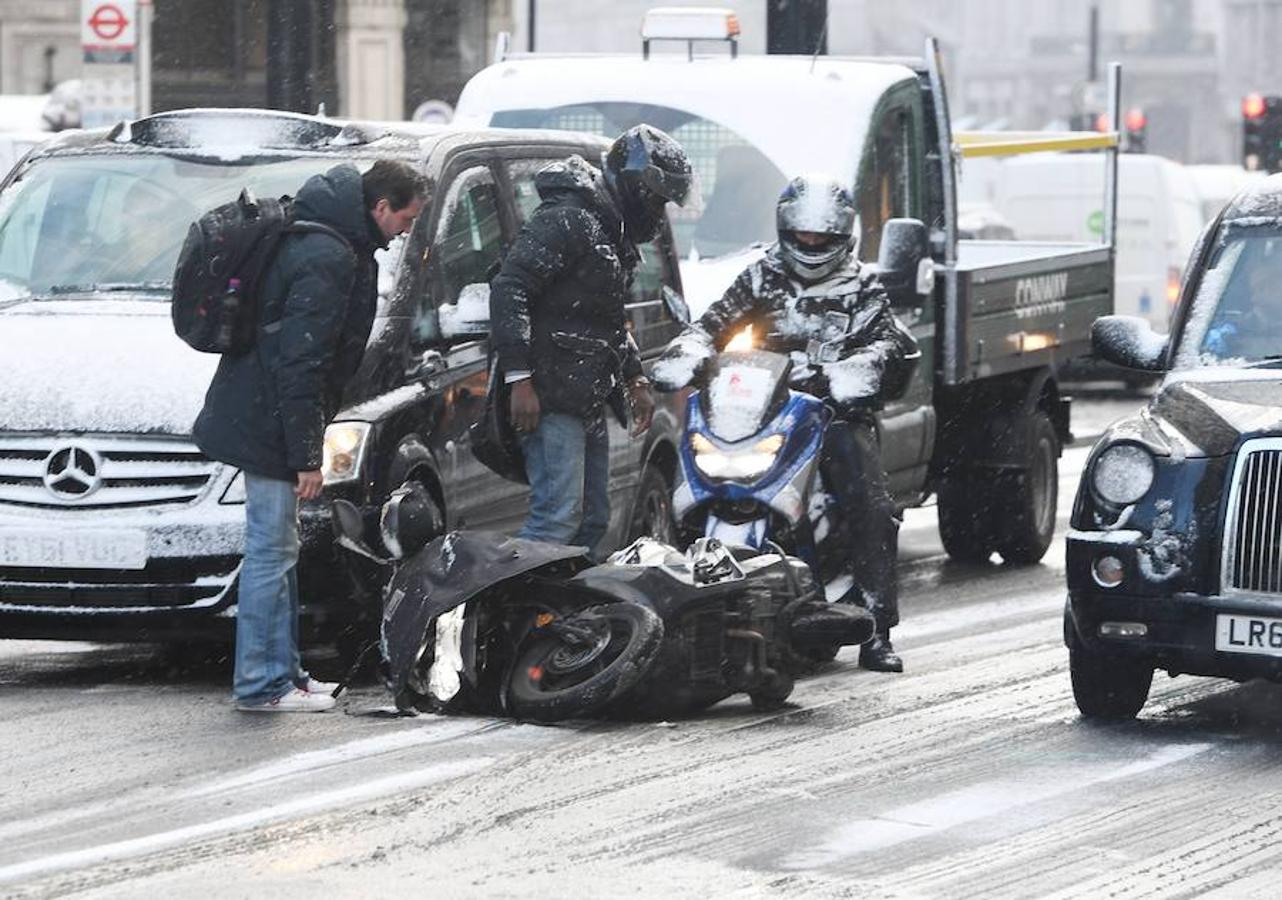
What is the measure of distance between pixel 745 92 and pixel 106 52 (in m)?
6.48

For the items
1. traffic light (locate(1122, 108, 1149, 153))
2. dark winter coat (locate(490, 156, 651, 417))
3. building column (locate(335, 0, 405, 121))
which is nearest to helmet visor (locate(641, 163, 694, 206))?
dark winter coat (locate(490, 156, 651, 417))

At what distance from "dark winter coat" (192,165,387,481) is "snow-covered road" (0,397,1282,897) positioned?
813mm

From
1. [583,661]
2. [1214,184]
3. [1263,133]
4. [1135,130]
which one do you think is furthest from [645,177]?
[1135,130]

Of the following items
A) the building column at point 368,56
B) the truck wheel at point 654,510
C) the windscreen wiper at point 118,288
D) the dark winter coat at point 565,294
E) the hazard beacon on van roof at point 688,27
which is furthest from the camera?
the building column at point 368,56

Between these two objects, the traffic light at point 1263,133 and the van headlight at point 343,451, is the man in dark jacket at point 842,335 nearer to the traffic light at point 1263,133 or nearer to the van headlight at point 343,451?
the van headlight at point 343,451

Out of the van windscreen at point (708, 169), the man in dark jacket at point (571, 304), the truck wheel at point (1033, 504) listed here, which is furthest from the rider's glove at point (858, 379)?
the truck wheel at point (1033, 504)

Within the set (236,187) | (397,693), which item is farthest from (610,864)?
(236,187)

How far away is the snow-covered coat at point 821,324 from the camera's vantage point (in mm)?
9984

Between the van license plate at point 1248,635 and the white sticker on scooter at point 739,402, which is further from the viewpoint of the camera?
the white sticker on scooter at point 739,402

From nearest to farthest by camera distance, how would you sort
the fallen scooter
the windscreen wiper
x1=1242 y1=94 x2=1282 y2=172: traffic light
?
the fallen scooter, the windscreen wiper, x1=1242 y1=94 x2=1282 y2=172: traffic light

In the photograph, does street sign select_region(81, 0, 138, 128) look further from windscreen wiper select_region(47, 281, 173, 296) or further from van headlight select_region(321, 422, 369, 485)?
van headlight select_region(321, 422, 369, 485)

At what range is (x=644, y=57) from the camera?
14.2 m

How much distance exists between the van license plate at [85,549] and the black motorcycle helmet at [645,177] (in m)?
1.87

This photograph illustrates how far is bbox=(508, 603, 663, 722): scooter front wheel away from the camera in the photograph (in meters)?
8.57
